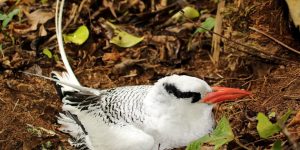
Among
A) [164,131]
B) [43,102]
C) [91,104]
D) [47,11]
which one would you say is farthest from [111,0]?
[164,131]

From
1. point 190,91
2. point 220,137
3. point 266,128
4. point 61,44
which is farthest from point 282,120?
point 61,44

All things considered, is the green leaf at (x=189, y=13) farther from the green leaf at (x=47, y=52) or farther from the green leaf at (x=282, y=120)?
the green leaf at (x=282, y=120)

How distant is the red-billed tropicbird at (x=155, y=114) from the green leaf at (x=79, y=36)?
178 centimetres

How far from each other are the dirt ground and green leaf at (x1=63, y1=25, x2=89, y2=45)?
64mm

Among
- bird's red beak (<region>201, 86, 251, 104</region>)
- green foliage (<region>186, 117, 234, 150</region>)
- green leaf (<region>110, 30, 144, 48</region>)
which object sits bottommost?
green foliage (<region>186, 117, 234, 150</region>)

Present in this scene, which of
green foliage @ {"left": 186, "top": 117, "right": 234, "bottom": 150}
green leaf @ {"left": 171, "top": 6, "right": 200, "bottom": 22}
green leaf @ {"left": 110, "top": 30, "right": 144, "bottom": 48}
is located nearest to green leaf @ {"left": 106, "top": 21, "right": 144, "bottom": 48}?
green leaf @ {"left": 110, "top": 30, "right": 144, "bottom": 48}

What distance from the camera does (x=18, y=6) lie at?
700cm

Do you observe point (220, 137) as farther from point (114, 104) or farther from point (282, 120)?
point (114, 104)

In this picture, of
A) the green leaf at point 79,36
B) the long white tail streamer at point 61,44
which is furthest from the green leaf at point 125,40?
the long white tail streamer at point 61,44

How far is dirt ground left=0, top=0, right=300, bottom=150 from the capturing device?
5023mm

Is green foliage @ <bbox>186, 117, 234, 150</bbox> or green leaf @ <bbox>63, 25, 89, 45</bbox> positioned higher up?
green leaf @ <bbox>63, 25, 89, 45</bbox>

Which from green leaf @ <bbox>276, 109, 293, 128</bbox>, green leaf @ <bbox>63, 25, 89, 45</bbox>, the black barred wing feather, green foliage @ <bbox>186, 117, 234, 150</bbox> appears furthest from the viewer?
green leaf @ <bbox>63, 25, 89, 45</bbox>

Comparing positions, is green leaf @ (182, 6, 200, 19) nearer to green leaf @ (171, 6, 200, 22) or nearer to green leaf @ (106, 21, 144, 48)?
green leaf @ (171, 6, 200, 22)

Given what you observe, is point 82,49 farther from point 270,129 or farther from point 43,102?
point 270,129
